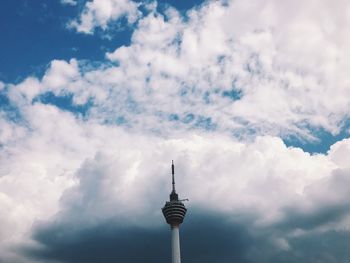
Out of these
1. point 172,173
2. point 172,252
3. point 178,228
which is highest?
point 172,173

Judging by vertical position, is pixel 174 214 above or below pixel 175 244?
above

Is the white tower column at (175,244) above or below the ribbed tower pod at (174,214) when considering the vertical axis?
below

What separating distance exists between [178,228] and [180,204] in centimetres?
715

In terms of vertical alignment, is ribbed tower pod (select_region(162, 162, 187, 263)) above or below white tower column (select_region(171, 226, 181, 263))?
above

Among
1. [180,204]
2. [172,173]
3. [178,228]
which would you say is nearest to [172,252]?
[178,228]

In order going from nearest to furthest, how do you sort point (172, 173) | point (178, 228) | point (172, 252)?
point (172, 252) → point (178, 228) → point (172, 173)

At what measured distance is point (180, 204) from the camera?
111938mm

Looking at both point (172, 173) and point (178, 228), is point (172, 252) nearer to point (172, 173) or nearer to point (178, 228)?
point (178, 228)

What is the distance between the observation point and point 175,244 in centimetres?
10200

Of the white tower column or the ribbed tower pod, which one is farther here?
the ribbed tower pod

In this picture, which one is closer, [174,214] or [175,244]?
[175,244]

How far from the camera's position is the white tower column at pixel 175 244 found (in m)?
99.7

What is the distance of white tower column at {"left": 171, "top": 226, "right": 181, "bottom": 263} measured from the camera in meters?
99.7

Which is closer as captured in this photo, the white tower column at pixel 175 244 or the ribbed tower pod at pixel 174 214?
the white tower column at pixel 175 244
